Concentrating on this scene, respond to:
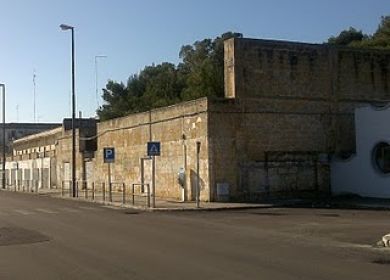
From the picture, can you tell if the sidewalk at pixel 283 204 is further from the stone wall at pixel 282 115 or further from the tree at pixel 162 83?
the tree at pixel 162 83

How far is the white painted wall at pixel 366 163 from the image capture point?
34344 millimetres

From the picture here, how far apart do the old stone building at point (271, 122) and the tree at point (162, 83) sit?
35083 mm

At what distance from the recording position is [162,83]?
90.6 m

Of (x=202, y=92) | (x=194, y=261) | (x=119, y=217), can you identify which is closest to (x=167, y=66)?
(x=202, y=92)

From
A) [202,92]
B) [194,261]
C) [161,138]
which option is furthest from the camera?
[202,92]

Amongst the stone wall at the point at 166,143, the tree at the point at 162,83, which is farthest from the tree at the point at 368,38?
the stone wall at the point at 166,143

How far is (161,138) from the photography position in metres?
40.5

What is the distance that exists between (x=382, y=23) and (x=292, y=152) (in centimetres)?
4162

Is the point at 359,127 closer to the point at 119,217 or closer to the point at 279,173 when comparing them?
the point at 279,173

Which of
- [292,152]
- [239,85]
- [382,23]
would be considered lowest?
[292,152]

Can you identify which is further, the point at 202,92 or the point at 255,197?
the point at 202,92

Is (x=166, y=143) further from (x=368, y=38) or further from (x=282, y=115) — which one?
(x=368, y=38)

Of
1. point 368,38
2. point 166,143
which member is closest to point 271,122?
point 166,143

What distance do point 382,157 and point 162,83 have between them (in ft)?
190
